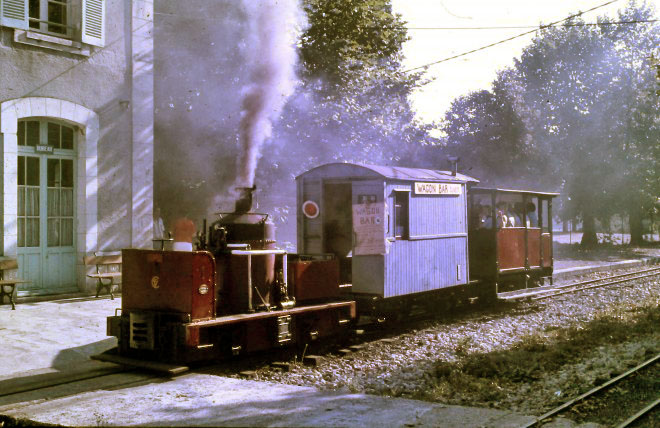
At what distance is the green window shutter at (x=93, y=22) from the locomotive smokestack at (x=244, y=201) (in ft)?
19.4

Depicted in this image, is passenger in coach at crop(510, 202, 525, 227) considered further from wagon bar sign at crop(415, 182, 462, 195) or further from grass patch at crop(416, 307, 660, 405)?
grass patch at crop(416, 307, 660, 405)

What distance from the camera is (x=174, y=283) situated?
7.43 m

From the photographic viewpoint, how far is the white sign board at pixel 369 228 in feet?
32.3

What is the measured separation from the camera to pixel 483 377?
7367 millimetres

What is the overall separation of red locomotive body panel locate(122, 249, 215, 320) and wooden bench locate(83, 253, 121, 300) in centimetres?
419

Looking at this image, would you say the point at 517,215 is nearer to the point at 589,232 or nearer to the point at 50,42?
the point at 50,42

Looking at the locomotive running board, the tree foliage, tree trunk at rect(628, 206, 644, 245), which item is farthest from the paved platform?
tree trunk at rect(628, 206, 644, 245)

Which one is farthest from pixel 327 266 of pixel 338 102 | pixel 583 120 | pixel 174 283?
pixel 583 120

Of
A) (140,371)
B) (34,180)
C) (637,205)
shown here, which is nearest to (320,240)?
(140,371)

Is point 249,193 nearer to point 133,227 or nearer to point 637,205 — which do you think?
point 133,227

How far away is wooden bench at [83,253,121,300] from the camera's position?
1181cm

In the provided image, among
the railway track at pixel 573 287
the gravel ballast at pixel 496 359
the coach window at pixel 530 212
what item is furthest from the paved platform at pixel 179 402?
the coach window at pixel 530 212

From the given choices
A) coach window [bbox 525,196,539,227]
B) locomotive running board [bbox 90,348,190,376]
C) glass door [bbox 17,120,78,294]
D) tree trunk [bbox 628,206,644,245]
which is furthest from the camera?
tree trunk [bbox 628,206,644,245]

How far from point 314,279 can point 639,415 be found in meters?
4.73
